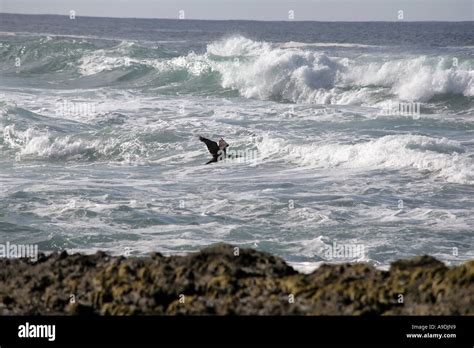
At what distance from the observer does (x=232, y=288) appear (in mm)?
5504

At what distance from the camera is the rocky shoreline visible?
5.23 metres

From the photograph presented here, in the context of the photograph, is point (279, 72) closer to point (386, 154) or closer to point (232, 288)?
point (386, 154)

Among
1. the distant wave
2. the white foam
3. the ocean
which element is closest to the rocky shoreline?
the ocean

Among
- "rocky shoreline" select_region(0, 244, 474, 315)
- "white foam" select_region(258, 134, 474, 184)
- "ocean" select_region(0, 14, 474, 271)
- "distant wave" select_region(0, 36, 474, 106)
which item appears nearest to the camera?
"rocky shoreline" select_region(0, 244, 474, 315)

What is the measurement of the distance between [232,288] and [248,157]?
15.4 meters

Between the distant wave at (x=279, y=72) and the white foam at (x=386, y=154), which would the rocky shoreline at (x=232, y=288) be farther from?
the distant wave at (x=279, y=72)

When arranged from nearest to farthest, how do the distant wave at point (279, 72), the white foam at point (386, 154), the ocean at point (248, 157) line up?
1. the ocean at point (248, 157)
2. the white foam at point (386, 154)
3. the distant wave at point (279, 72)

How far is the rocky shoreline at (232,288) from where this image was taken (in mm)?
5230

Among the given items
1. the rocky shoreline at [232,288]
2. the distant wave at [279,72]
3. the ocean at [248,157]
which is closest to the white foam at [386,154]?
the ocean at [248,157]

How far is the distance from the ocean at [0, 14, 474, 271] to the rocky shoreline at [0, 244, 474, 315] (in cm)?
224

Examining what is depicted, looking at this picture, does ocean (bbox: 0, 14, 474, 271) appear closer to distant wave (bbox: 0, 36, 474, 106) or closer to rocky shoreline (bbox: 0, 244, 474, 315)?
distant wave (bbox: 0, 36, 474, 106)

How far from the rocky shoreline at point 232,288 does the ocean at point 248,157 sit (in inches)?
88.3

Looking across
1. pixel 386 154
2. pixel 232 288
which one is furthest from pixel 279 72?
pixel 232 288

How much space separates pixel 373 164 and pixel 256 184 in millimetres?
3563
